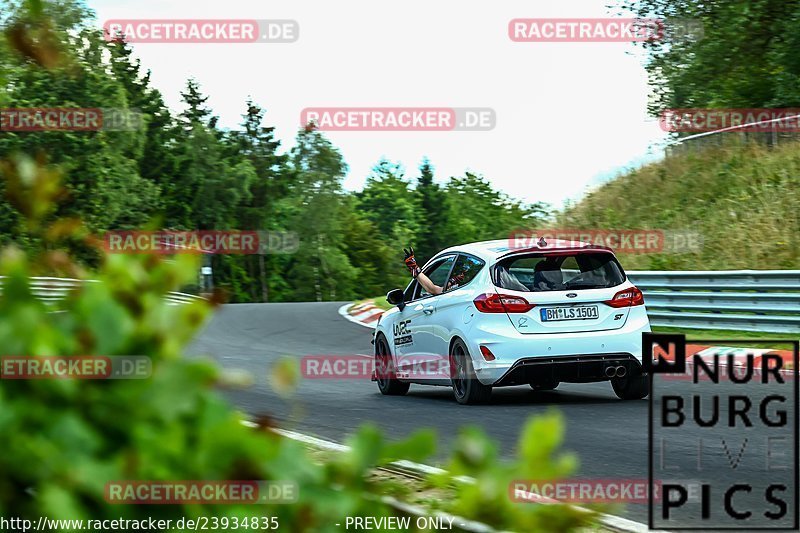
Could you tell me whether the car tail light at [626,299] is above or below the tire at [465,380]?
above

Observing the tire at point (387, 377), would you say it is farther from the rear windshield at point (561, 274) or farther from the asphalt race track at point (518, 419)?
the rear windshield at point (561, 274)

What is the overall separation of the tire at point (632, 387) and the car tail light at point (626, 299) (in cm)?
76

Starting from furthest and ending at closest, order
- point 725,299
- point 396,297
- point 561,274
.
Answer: point 725,299
point 396,297
point 561,274

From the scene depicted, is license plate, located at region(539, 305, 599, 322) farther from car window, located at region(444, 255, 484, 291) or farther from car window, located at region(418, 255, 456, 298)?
car window, located at region(418, 255, 456, 298)

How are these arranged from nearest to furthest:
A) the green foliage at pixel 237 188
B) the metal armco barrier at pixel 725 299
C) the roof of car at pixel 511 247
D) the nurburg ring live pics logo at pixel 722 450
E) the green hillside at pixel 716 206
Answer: the nurburg ring live pics logo at pixel 722 450, the roof of car at pixel 511 247, the metal armco barrier at pixel 725 299, the green hillside at pixel 716 206, the green foliage at pixel 237 188

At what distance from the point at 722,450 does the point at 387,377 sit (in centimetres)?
552

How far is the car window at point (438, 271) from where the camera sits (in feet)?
41.3

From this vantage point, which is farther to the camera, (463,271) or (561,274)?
(463,271)

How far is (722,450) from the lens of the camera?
325 inches

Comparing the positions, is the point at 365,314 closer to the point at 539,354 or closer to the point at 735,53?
the point at 735,53

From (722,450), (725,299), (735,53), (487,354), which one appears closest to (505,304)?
(487,354)

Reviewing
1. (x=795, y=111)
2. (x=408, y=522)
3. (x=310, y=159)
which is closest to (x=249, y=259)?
(x=310, y=159)

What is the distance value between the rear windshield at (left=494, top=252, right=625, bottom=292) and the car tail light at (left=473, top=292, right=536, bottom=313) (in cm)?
12

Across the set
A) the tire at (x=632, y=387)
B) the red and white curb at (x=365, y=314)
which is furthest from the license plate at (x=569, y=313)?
the red and white curb at (x=365, y=314)
